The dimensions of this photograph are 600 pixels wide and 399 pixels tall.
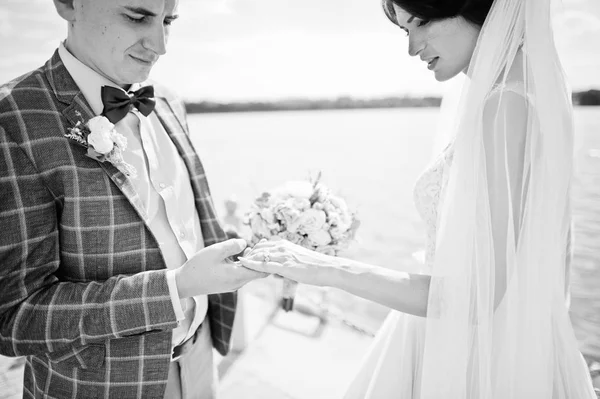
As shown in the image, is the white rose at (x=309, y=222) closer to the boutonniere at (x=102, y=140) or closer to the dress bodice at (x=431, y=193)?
the dress bodice at (x=431, y=193)

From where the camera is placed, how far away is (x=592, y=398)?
1.47 meters

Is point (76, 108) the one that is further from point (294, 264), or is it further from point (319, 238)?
point (319, 238)

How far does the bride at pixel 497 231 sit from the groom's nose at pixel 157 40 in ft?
3.03

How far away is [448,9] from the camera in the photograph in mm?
1436

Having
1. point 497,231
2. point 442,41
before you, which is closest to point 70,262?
point 497,231

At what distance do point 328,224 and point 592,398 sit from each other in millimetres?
1320

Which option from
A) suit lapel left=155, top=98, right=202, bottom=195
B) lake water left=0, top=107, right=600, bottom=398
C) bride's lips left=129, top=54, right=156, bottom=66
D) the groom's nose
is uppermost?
the groom's nose

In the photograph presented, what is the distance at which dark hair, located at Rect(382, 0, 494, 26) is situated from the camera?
1.42 meters

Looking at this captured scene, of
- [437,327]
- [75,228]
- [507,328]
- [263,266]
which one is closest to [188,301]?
[263,266]

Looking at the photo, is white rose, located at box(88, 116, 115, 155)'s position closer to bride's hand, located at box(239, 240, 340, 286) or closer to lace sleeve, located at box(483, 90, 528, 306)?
bride's hand, located at box(239, 240, 340, 286)

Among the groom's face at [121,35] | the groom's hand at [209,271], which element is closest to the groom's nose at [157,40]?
the groom's face at [121,35]

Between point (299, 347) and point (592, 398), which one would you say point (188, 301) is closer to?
point (592, 398)

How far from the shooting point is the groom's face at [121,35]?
58.3 inches

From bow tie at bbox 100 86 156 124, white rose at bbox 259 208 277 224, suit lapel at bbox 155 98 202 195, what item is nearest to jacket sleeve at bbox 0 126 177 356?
bow tie at bbox 100 86 156 124
